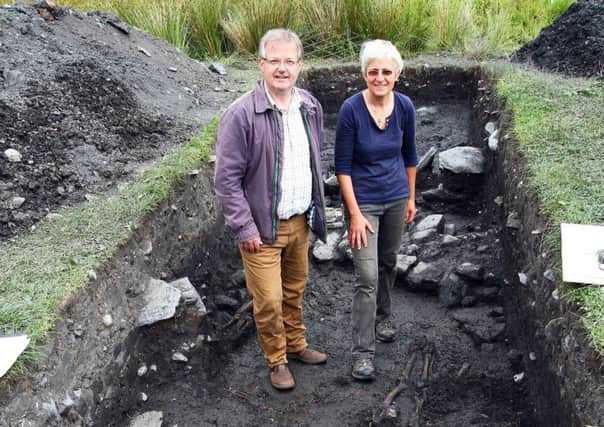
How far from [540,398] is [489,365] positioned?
64 cm

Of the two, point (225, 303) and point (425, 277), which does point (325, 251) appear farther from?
point (225, 303)

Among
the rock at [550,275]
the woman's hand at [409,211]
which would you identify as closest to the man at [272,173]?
the woman's hand at [409,211]

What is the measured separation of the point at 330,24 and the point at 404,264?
504 cm

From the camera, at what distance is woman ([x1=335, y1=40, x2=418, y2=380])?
11.0 feet

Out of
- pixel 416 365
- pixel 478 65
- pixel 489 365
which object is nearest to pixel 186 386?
pixel 416 365

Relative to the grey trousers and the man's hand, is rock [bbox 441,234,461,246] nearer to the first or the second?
the grey trousers

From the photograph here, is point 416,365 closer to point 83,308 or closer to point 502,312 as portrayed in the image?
point 502,312

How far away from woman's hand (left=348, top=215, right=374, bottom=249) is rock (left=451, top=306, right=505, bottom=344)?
4.03 ft

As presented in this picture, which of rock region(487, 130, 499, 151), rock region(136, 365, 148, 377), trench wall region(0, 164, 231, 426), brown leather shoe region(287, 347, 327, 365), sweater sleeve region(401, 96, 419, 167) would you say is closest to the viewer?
trench wall region(0, 164, 231, 426)

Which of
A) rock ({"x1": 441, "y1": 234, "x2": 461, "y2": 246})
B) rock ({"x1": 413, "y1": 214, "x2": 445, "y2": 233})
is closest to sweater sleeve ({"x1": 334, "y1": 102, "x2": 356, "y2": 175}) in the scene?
rock ({"x1": 441, "y1": 234, "x2": 461, "y2": 246})

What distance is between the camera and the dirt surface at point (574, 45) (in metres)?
6.97

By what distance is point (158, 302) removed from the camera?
3826 millimetres

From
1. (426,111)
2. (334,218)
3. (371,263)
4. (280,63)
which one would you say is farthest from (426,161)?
(280,63)

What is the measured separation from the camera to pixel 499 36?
8.77 meters
